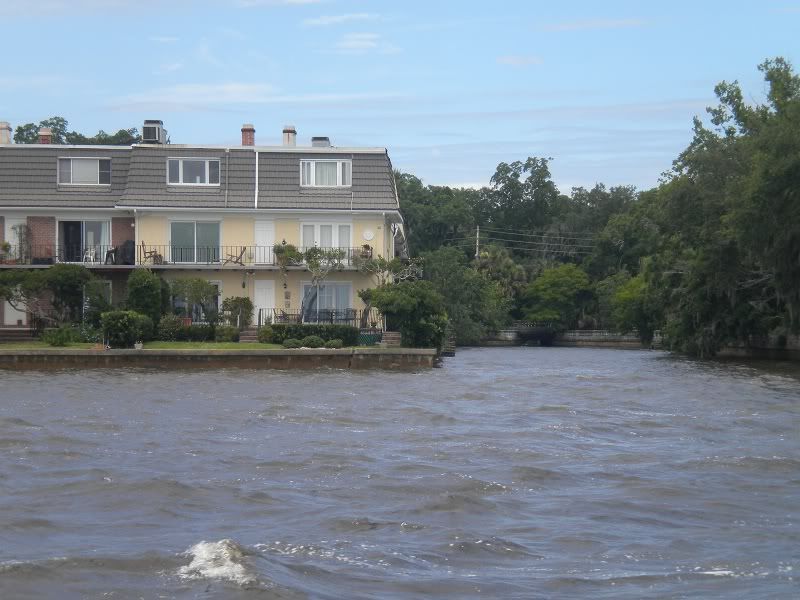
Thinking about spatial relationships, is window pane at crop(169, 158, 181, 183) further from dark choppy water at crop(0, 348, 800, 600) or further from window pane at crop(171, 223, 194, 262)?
dark choppy water at crop(0, 348, 800, 600)

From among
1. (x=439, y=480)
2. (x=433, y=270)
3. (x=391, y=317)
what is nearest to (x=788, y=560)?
(x=439, y=480)

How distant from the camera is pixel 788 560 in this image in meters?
9.51

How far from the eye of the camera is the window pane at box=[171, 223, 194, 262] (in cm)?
4081

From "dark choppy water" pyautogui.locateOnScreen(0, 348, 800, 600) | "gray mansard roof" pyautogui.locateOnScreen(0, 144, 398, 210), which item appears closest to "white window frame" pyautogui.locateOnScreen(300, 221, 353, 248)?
"gray mansard roof" pyautogui.locateOnScreen(0, 144, 398, 210)

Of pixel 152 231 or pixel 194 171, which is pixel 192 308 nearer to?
pixel 152 231

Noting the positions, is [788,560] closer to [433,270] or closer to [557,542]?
[557,542]

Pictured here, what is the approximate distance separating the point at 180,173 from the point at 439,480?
30.6 m

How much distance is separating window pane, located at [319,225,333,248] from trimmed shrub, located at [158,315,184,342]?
6.71 metres

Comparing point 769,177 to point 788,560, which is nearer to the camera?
point 788,560

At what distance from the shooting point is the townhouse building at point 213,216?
40469 millimetres

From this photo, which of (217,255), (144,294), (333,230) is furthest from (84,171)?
(333,230)

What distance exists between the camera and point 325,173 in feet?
136

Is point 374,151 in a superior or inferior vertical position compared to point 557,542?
superior

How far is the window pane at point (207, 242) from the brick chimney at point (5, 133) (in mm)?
9540
